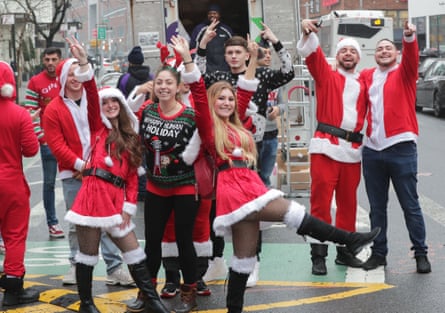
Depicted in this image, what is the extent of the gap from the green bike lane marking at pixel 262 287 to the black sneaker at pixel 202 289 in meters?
0.05

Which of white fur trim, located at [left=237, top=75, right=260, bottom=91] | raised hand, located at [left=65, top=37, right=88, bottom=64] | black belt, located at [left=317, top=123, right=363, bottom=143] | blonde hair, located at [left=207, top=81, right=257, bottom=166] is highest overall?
raised hand, located at [left=65, top=37, right=88, bottom=64]

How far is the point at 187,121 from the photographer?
633cm

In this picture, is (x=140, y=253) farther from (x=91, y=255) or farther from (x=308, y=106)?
(x=308, y=106)

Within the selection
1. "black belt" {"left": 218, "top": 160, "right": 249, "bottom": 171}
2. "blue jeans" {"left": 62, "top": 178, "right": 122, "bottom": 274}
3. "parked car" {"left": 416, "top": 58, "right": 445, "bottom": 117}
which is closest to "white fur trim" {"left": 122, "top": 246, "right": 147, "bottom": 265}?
"black belt" {"left": 218, "top": 160, "right": 249, "bottom": 171}

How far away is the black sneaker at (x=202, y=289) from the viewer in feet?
22.9

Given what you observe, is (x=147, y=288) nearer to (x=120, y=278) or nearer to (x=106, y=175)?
(x=106, y=175)

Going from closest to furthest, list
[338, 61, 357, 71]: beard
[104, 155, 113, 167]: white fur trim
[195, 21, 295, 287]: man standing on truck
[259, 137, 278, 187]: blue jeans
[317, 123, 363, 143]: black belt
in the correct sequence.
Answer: [104, 155, 113, 167]: white fur trim
[195, 21, 295, 287]: man standing on truck
[317, 123, 363, 143]: black belt
[338, 61, 357, 71]: beard
[259, 137, 278, 187]: blue jeans

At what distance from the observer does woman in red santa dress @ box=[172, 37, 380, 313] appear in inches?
229

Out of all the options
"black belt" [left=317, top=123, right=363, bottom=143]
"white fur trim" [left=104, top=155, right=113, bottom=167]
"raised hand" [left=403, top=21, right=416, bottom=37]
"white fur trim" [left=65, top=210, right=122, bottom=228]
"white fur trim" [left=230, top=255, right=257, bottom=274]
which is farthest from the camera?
"black belt" [left=317, top=123, right=363, bottom=143]

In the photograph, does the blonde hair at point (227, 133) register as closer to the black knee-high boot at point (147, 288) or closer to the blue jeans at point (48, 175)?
the black knee-high boot at point (147, 288)

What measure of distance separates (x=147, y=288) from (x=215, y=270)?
1443mm

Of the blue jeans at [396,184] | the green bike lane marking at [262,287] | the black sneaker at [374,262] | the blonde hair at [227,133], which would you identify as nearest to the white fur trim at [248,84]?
the blonde hair at [227,133]

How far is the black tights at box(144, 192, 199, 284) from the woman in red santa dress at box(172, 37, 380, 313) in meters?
0.47

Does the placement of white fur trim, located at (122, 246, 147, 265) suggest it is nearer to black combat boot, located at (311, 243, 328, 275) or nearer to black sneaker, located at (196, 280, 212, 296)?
black sneaker, located at (196, 280, 212, 296)
